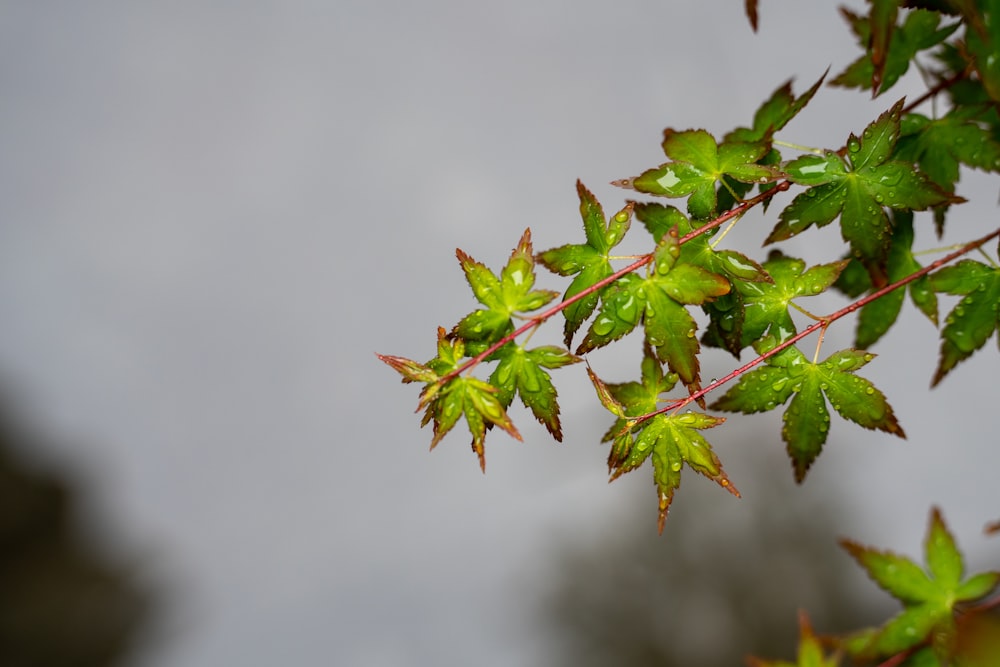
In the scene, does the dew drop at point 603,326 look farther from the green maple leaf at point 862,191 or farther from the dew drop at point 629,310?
the green maple leaf at point 862,191

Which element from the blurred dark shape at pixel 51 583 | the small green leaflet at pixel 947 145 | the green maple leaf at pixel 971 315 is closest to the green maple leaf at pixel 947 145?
the small green leaflet at pixel 947 145

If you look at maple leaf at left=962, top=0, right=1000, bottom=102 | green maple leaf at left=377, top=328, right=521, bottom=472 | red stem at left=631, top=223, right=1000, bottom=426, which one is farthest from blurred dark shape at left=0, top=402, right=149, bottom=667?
maple leaf at left=962, top=0, right=1000, bottom=102

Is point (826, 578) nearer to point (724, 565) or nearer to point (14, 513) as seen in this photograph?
point (724, 565)

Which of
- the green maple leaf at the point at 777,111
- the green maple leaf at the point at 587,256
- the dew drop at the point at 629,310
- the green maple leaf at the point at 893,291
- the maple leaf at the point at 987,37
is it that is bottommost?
the dew drop at the point at 629,310

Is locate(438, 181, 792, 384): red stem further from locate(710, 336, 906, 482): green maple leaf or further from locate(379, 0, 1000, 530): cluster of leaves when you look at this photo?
locate(710, 336, 906, 482): green maple leaf

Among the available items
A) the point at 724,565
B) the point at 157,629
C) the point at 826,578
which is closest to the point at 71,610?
the point at 157,629

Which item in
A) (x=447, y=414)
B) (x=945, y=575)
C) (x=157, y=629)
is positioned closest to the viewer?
(x=945, y=575)

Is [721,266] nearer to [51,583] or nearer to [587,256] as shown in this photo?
[587,256]
